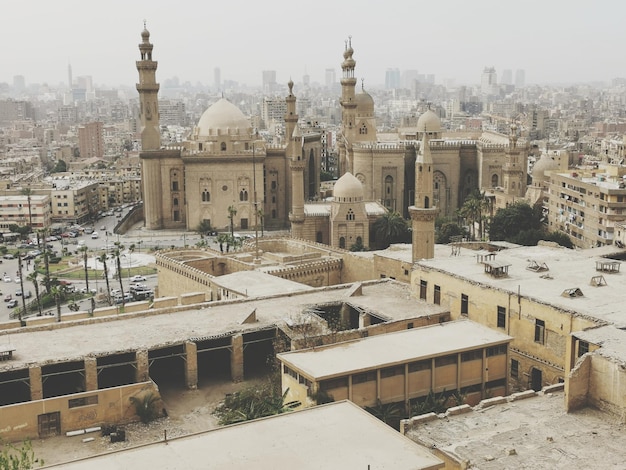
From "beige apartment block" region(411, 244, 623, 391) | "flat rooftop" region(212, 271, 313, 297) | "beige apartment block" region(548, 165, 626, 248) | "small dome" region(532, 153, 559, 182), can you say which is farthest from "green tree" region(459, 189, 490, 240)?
"beige apartment block" region(411, 244, 623, 391)

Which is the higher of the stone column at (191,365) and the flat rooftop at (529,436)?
the flat rooftop at (529,436)

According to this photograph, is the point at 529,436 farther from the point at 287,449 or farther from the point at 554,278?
the point at 554,278

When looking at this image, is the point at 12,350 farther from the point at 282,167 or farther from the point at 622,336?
the point at 282,167

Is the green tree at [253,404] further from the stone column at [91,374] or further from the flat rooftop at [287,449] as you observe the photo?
the flat rooftop at [287,449]

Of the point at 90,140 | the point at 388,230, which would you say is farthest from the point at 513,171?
the point at 90,140

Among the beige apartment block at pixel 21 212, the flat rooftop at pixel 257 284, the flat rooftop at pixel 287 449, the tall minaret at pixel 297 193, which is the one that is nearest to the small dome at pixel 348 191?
the tall minaret at pixel 297 193
